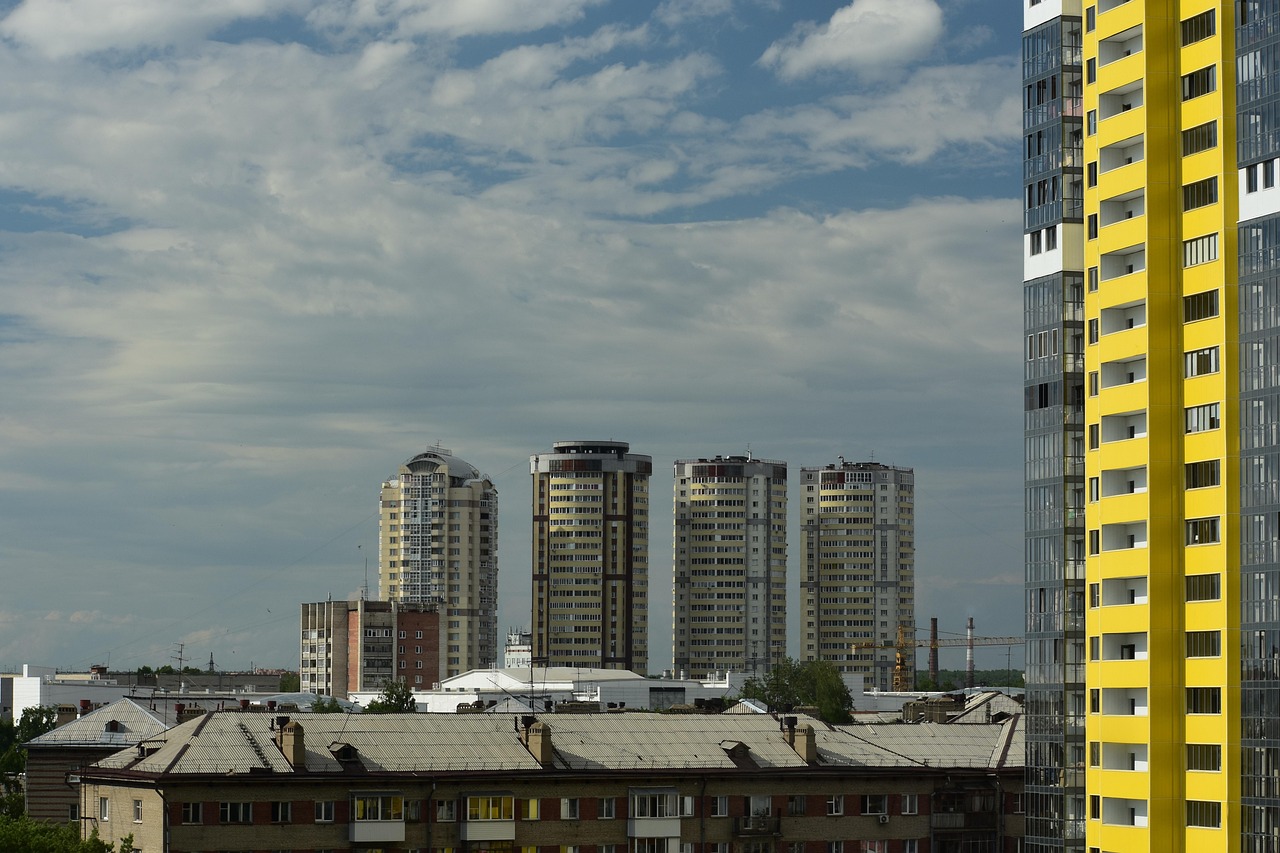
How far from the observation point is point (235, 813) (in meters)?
88.9

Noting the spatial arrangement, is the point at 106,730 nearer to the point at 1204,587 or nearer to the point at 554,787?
the point at 554,787

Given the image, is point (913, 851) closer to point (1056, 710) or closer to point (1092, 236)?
point (1056, 710)

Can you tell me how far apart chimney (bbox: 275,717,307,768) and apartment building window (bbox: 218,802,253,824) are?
348cm

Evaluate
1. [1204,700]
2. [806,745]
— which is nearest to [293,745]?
[806,745]

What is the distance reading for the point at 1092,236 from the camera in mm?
84438

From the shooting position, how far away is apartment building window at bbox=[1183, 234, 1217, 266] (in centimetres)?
7688

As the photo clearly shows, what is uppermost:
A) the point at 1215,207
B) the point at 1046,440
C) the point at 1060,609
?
the point at 1215,207

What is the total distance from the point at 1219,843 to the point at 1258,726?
17.0ft

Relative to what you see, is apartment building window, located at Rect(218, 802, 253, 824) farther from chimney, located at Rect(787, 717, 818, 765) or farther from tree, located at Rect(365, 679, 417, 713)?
tree, located at Rect(365, 679, 417, 713)

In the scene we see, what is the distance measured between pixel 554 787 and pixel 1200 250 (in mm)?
43356

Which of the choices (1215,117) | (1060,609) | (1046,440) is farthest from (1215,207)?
(1060,609)

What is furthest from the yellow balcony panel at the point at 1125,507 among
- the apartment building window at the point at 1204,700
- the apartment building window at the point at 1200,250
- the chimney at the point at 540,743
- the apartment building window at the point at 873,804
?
the chimney at the point at 540,743

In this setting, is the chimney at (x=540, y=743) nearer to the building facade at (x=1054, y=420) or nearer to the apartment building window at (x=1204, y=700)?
the building facade at (x=1054, y=420)

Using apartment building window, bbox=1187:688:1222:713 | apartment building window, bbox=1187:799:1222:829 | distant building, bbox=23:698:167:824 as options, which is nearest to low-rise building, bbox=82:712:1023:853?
distant building, bbox=23:698:167:824
